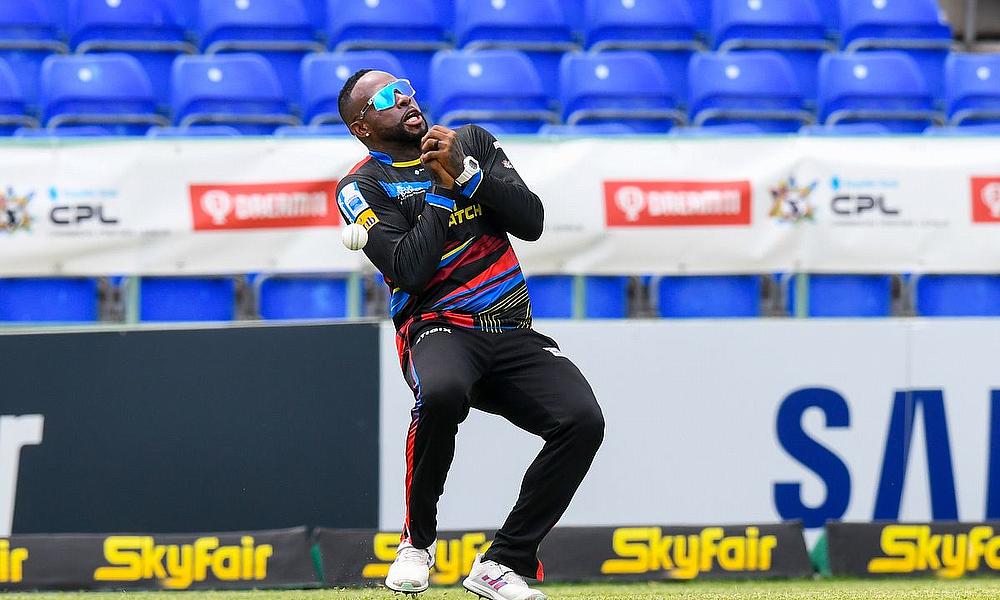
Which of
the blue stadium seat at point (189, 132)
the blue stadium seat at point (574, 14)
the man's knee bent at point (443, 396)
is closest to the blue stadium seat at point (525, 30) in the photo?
the blue stadium seat at point (574, 14)

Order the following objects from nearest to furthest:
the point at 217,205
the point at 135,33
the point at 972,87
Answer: the point at 217,205 < the point at 972,87 < the point at 135,33

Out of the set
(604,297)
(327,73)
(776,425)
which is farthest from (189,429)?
(776,425)

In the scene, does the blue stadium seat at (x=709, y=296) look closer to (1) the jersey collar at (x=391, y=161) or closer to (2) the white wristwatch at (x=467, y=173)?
(1) the jersey collar at (x=391, y=161)

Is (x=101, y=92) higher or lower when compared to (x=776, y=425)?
higher

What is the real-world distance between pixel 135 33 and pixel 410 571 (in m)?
5.32

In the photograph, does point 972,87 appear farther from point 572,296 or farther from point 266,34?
point 266,34

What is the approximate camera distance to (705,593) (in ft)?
16.5

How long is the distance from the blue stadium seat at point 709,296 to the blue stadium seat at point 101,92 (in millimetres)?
3125

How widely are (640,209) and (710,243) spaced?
1.26 feet

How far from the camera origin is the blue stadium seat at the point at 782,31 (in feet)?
28.1

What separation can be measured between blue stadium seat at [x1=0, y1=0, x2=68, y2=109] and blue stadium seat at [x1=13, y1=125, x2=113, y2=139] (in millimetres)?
909

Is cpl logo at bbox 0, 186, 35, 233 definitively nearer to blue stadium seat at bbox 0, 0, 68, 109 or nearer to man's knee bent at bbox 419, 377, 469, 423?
blue stadium seat at bbox 0, 0, 68, 109

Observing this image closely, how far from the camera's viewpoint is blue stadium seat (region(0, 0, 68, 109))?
8062 millimetres

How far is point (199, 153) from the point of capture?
19.6ft
